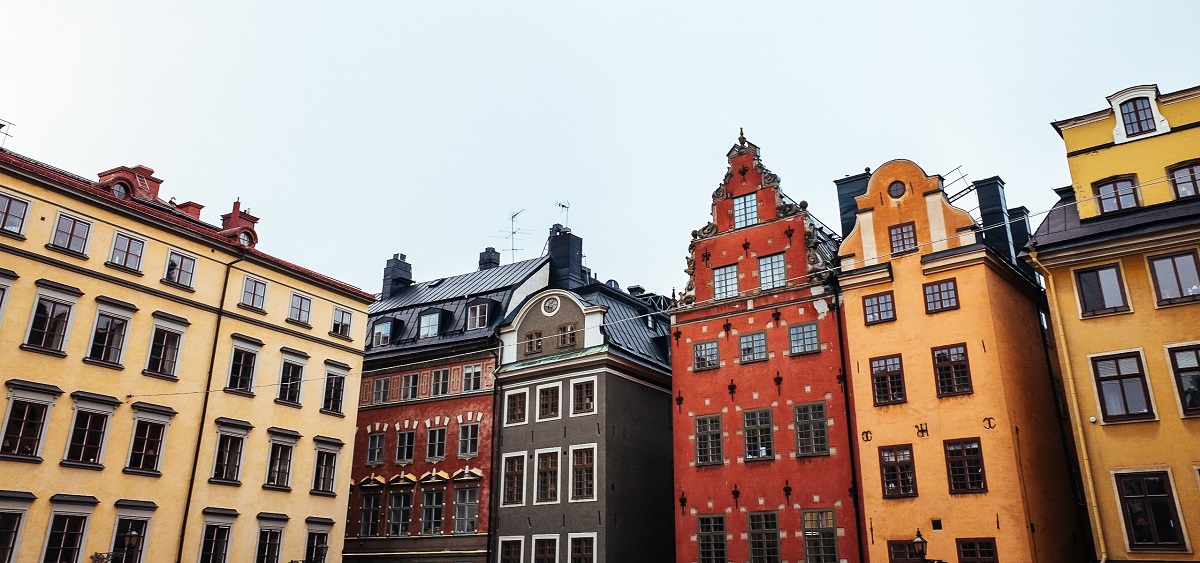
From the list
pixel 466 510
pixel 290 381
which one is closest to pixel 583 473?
pixel 466 510

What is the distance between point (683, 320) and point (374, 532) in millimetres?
18149

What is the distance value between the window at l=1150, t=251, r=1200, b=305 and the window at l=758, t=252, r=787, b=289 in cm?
1155

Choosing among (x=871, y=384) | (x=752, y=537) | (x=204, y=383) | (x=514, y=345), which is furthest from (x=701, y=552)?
(x=204, y=383)

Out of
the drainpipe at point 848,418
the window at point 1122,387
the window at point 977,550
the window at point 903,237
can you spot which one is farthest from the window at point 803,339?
the window at point 1122,387

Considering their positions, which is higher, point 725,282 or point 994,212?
point 994,212

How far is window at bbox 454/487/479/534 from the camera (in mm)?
38250

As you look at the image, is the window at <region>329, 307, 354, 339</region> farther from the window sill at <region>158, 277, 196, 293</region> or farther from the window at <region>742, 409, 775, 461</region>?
the window at <region>742, 409, 775, 461</region>

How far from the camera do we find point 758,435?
103ft

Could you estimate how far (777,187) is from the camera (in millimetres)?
33875

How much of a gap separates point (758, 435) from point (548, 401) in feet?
34.3

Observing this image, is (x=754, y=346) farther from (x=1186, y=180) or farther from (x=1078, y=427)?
(x=1186, y=180)

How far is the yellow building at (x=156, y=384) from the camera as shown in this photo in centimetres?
2955

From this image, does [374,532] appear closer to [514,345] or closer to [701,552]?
[514,345]

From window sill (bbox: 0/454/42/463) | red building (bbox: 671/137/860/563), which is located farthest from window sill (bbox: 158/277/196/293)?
red building (bbox: 671/137/860/563)
